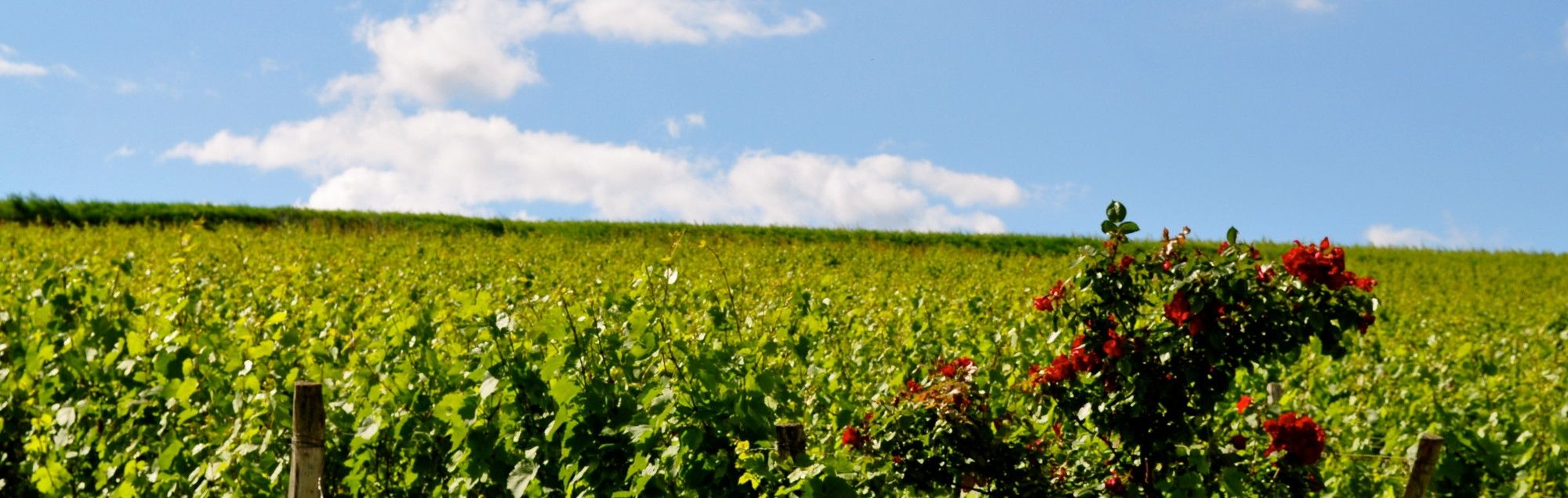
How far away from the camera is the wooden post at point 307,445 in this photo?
3.27 metres

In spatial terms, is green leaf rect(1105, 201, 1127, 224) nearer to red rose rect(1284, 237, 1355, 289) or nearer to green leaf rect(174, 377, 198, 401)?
red rose rect(1284, 237, 1355, 289)

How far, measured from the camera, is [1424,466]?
3338 millimetres

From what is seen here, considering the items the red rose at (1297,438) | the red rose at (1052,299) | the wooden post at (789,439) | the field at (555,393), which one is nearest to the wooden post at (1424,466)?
the field at (555,393)

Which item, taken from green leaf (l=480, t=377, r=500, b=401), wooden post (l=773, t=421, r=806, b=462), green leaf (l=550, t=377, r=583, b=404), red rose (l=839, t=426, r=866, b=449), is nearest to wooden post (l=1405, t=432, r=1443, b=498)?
red rose (l=839, t=426, r=866, b=449)

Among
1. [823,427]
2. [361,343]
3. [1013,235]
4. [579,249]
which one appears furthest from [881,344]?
[1013,235]

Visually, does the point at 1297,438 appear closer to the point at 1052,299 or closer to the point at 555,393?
the point at 1052,299

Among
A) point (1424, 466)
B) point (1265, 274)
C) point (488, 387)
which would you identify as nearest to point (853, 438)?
point (488, 387)

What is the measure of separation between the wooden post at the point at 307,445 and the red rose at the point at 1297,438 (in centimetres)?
282

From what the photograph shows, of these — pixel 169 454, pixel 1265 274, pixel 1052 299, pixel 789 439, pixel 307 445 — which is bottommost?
pixel 169 454

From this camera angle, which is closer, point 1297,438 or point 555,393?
point 555,393

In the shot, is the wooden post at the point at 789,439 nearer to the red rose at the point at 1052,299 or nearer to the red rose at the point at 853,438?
the red rose at the point at 853,438

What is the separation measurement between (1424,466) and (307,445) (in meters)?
3.42

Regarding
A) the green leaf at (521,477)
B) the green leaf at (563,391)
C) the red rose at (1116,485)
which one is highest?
the green leaf at (563,391)

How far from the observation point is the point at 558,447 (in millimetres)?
3326
